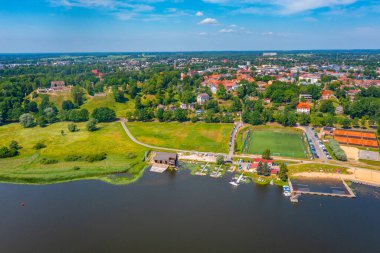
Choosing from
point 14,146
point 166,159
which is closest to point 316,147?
point 166,159

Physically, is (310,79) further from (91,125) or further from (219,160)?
(91,125)

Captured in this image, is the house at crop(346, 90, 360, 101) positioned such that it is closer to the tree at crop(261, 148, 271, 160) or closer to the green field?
the green field

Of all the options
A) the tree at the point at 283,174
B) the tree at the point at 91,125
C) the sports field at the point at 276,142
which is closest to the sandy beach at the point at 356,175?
the tree at the point at 283,174

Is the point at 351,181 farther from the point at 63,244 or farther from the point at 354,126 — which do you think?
the point at 63,244

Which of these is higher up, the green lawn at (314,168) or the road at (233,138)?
the road at (233,138)

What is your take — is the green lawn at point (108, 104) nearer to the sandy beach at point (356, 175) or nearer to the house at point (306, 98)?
the house at point (306, 98)

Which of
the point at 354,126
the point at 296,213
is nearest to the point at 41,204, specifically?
the point at 296,213

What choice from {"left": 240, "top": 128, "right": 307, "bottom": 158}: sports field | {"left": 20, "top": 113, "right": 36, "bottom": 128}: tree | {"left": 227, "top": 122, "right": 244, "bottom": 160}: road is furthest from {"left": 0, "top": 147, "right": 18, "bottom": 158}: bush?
{"left": 240, "top": 128, "right": 307, "bottom": 158}: sports field
